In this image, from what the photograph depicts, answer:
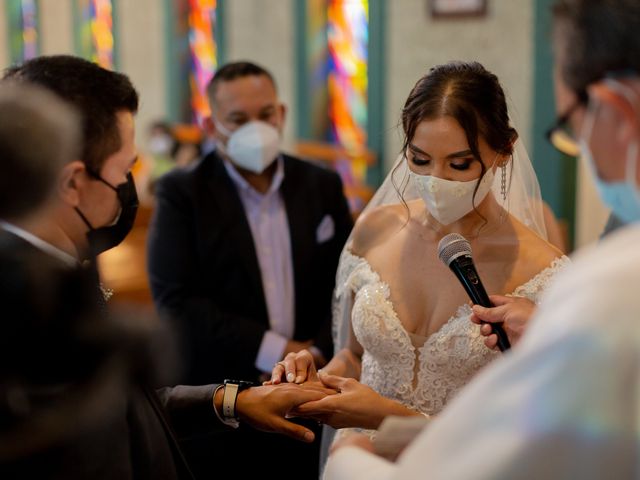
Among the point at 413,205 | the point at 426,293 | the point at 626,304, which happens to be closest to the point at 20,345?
the point at 626,304

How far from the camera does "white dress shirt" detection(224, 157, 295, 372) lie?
333 centimetres

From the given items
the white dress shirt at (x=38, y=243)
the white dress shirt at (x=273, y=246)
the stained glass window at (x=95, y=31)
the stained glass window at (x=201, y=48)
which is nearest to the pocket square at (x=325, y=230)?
the white dress shirt at (x=273, y=246)

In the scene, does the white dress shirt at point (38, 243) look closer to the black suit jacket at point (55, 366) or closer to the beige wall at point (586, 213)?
the black suit jacket at point (55, 366)

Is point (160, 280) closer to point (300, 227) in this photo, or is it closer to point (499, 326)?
point (300, 227)

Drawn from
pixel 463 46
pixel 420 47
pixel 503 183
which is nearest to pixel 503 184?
pixel 503 183

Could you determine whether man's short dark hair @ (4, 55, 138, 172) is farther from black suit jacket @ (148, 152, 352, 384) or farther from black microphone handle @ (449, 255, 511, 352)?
black suit jacket @ (148, 152, 352, 384)

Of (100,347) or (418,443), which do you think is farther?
(100,347)

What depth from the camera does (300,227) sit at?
3.39 m

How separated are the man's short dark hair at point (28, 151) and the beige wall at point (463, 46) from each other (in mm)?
4239

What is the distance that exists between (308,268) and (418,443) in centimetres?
215

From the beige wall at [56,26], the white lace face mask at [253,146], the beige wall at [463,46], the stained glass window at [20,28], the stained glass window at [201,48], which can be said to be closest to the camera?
the white lace face mask at [253,146]

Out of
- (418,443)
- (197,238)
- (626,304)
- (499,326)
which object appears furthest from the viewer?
(197,238)

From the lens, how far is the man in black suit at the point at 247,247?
324 centimetres

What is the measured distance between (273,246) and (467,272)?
4.57 feet
